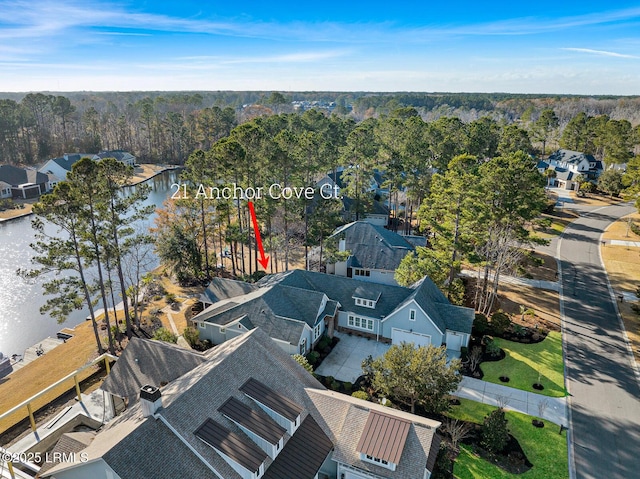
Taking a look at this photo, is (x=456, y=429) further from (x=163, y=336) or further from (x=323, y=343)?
(x=163, y=336)

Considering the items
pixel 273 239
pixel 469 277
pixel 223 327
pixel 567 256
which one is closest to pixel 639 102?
pixel 567 256

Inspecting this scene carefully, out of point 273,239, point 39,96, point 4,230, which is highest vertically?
point 39,96

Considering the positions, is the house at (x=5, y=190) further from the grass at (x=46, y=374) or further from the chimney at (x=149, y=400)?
the chimney at (x=149, y=400)

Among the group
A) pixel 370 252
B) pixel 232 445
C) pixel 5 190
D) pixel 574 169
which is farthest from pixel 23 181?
pixel 574 169

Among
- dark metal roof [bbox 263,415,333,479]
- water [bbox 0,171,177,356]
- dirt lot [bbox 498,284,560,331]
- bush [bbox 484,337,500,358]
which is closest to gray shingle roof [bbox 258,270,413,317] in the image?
bush [bbox 484,337,500,358]

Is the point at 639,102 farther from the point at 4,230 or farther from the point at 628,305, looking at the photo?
the point at 4,230

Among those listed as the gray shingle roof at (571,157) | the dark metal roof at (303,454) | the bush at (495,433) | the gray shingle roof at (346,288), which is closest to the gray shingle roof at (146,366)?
the dark metal roof at (303,454)

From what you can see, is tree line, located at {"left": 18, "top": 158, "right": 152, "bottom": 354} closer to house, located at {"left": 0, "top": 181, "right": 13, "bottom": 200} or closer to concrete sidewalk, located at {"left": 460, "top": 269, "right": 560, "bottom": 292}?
concrete sidewalk, located at {"left": 460, "top": 269, "right": 560, "bottom": 292}
